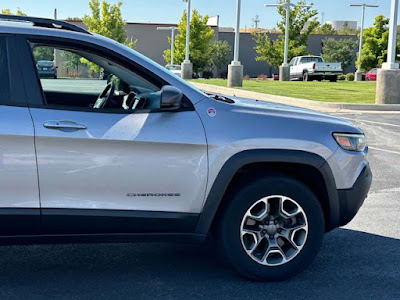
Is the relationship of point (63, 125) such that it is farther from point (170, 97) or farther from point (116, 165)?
point (170, 97)

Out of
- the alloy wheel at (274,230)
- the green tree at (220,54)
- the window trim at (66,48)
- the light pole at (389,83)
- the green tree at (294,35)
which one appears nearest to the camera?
the window trim at (66,48)

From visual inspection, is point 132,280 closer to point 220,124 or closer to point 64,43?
point 220,124

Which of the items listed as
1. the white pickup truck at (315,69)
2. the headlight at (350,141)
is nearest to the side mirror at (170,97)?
the headlight at (350,141)

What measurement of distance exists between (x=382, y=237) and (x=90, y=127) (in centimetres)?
299

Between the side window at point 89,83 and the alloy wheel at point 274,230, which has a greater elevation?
the side window at point 89,83

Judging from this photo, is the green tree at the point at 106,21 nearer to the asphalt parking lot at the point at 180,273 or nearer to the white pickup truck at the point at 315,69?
the white pickup truck at the point at 315,69

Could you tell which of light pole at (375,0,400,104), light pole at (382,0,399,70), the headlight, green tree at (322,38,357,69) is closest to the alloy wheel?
the headlight

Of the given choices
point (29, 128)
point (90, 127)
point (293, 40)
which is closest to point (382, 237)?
point (90, 127)

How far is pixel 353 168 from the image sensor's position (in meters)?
4.29

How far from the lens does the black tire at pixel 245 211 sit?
4074 mm

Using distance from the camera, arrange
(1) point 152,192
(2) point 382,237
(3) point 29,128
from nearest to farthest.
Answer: (3) point 29,128, (1) point 152,192, (2) point 382,237

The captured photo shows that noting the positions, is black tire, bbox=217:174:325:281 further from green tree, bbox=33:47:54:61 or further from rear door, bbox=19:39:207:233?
green tree, bbox=33:47:54:61

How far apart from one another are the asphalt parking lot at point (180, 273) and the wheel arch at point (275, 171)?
43 centimetres

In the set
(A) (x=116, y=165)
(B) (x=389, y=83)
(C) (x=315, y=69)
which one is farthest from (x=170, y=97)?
(C) (x=315, y=69)
